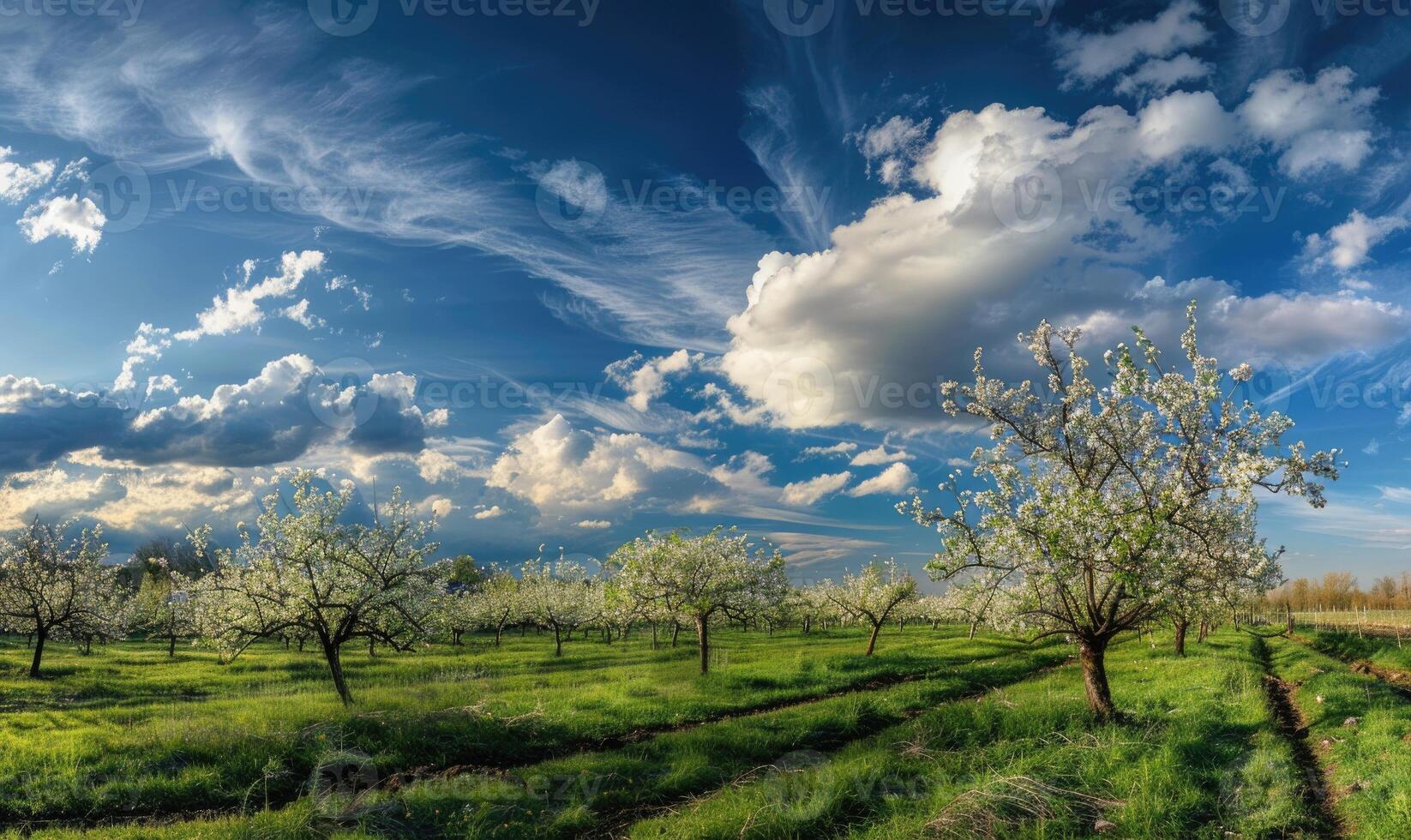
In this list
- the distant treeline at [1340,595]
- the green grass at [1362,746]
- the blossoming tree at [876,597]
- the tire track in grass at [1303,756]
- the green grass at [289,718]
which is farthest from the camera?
the distant treeline at [1340,595]

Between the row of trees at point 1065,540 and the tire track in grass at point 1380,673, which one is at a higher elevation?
the row of trees at point 1065,540

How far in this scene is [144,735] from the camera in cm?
1762

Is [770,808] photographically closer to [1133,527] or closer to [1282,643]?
[1133,527]

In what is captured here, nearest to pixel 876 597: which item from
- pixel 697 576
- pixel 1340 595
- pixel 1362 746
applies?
pixel 697 576

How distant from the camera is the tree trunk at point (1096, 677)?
17078 millimetres

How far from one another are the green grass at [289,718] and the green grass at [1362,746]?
14.9 metres

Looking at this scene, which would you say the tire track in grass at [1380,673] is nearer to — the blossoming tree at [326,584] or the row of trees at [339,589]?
the row of trees at [339,589]

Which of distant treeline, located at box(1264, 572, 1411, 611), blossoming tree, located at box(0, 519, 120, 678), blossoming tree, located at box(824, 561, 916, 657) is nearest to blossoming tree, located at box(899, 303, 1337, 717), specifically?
blossoming tree, located at box(824, 561, 916, 657)

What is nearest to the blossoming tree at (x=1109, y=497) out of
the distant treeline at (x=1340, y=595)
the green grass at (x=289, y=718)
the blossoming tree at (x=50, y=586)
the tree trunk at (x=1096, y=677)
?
the tree trunk at (x=1096, y=677)

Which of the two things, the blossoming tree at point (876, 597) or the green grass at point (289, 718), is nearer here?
the green grass at point (289, 718)

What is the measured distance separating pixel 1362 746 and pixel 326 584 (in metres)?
27.4

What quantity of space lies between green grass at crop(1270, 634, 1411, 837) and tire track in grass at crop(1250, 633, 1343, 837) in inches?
6.0

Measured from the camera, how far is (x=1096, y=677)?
17.3 metres

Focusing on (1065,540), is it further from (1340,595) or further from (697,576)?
(1340,595)
